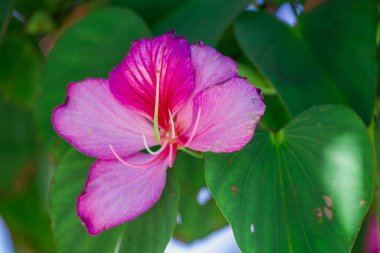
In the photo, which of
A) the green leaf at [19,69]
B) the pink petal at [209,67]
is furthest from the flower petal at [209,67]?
the green leaf at [19,69]

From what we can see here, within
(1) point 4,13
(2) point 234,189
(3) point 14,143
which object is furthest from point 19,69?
(2) point 234,189

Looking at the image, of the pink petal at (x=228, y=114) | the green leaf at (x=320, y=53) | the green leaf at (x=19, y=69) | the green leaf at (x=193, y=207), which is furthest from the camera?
the green leaf at (x=19, y=69)

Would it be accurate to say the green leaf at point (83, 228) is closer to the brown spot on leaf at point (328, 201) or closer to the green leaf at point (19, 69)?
the brown spot on leaf at point (328, 201)

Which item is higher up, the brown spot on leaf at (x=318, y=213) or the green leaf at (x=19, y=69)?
the brown spot on leaf at (x=318, y=213)

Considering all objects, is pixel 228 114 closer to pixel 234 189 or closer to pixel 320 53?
pixel 234 189

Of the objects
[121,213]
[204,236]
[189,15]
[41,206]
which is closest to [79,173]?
[121,213]

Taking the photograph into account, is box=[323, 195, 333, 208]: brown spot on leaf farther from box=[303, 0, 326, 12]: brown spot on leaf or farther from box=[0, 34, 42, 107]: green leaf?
box=[0, 34, 42, 107]: green leaf

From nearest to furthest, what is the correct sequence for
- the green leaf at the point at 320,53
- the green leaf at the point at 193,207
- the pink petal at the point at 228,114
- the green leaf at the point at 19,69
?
the pink petal at the point at 228,114 → the green leaf at the point at 320,53 → the green leaf at the point at 193,207 → the green leaf at the point at 19,69
